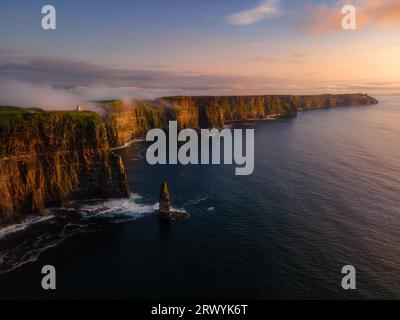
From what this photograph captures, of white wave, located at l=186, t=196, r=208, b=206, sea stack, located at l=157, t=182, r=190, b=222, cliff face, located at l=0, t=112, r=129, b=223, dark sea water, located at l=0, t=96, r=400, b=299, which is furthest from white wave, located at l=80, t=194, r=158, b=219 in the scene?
white wave, located at l=186, t=196, r=208, b=206

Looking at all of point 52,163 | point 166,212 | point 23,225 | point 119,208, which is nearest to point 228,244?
point 166,212

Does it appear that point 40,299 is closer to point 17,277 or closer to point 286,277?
point 17,277

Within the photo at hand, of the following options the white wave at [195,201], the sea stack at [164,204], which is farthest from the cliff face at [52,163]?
the white wave at [195,201]

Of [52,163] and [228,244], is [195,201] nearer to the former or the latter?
[228,244]

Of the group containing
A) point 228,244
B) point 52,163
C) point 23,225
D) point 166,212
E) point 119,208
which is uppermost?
point 52,163

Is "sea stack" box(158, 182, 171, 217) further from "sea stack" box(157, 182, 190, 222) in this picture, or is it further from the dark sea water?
the dark sea water

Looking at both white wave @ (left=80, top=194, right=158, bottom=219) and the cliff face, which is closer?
the cliff face

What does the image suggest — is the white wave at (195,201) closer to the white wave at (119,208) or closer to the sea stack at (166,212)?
the sea stack at (166,212)
